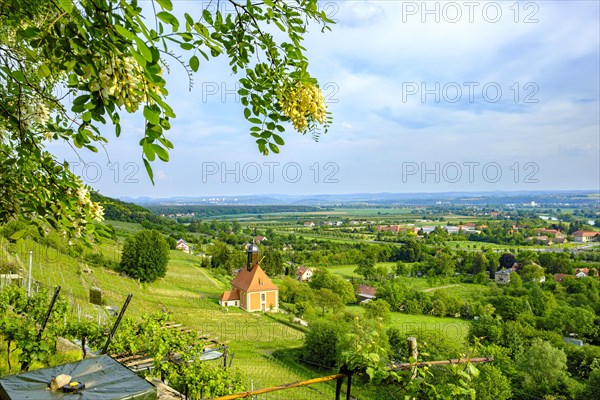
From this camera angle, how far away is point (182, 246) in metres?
56.1

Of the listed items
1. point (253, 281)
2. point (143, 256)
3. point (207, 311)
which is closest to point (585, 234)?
point (253, 281)

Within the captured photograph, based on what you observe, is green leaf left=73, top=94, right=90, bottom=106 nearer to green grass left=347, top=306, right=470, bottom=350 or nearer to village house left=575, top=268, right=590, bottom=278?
green grass left=347, top=306, right=470, bottom=350

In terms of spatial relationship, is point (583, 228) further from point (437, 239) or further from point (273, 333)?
point (273, 333)

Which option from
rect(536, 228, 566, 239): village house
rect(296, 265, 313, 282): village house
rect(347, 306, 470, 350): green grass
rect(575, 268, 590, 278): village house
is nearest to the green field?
rect(347, 306, 470, 350): green grass

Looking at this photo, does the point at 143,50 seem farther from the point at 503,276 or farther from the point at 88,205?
the point at 503,276

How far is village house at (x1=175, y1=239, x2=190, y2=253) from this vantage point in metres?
55.5

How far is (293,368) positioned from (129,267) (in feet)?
57.2

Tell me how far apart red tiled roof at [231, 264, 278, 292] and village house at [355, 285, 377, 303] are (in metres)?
13.3

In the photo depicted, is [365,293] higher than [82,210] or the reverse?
the reverse

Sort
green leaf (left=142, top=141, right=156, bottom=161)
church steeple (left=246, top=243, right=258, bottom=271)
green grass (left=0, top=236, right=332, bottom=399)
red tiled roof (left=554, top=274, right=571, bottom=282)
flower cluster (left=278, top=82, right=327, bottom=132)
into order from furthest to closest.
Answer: red tiled roof (left=554, top=274, right=571, bottom=282)
church steeple (left=246, top=243, right=258, bottom=271)
green grass (left=0, top=236, right=332, bottom=399)
flower cluster (left=278, top=82, right=327, bottom=132)
green leaf (left=142, top=141, right=156, bottom=161)

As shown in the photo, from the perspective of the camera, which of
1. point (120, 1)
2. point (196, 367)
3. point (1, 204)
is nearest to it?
point (120, 1)

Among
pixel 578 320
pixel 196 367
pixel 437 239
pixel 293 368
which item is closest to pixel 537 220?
pixel 437 239

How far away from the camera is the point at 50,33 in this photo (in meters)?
1.18

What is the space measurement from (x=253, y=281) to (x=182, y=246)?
21.2 meters
